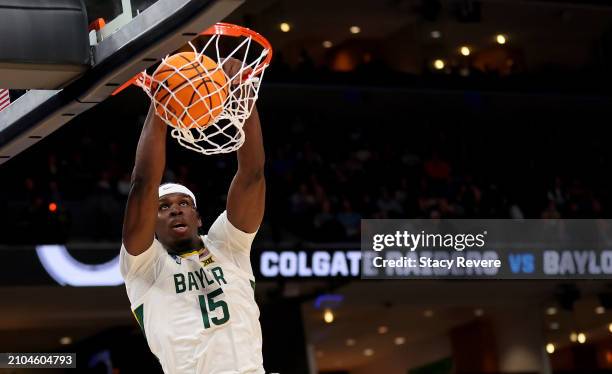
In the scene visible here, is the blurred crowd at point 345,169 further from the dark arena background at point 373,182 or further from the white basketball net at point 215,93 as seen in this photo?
the white basketball net at point 215,93

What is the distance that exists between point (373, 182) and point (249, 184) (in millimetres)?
12657

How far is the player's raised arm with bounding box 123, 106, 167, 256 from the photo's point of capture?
4027 mm

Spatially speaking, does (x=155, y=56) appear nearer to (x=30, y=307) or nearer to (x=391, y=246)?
(x=391, y=246)

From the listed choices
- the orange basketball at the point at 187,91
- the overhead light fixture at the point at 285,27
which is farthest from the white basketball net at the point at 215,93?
the overhead light fixture at the point at 285,27

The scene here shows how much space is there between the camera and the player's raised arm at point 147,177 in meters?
4.03

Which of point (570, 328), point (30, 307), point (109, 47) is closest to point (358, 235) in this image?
point (30, 307)

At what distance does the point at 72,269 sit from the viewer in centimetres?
1311

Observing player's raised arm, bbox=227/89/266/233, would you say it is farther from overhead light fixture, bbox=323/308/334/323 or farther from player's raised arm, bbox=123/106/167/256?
overhead light fixture, bbox=323/308/334/323

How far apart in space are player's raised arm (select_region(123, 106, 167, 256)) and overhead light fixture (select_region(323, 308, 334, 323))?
544 inches

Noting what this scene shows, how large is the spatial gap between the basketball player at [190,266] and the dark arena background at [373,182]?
8273 millimetres

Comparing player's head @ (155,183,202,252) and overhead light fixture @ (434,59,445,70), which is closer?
player's head @ (155,183,202,252)

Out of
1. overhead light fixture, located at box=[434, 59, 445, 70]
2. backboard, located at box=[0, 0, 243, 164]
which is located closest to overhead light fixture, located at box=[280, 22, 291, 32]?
overhead light fixture, located at box=[434, 59, 445, 70]

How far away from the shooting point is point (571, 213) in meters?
15.9

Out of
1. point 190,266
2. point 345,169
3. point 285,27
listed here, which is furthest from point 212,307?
point 285,27
